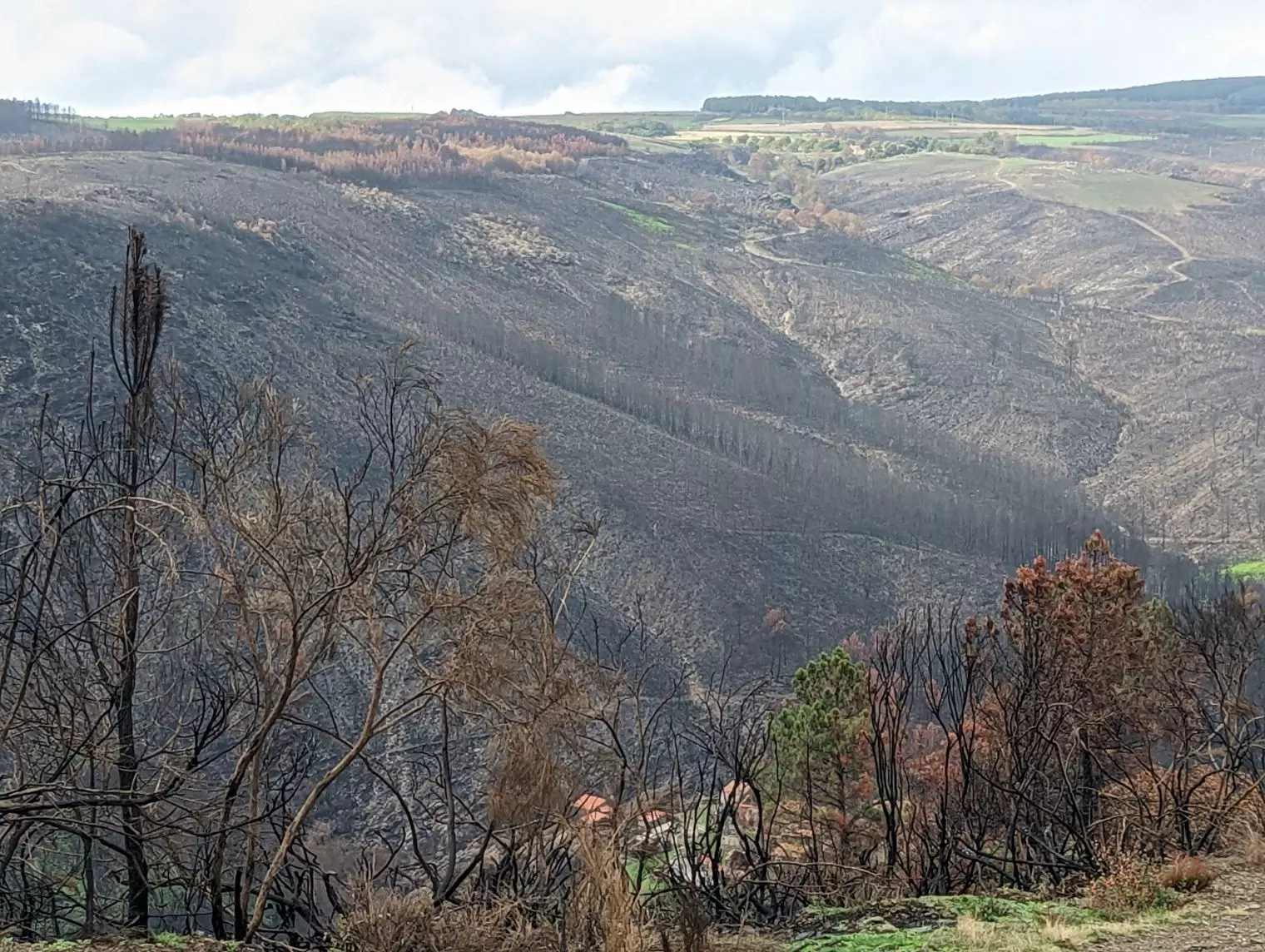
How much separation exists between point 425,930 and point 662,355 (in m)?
57.1

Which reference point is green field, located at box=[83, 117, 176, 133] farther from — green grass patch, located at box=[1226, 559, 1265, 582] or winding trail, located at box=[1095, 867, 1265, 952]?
winding trail, located at box=[1095, 867, 1265, 952]

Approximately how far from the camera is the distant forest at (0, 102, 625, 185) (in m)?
73.6

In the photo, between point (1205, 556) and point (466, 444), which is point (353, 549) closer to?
point (466, 444)

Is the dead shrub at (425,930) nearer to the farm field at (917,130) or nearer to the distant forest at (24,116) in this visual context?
the distant forest at (24,116)

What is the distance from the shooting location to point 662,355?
63.8 m

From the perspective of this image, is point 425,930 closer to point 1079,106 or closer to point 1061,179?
point 1061,179

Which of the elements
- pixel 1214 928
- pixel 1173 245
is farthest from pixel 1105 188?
pixel 1214 928

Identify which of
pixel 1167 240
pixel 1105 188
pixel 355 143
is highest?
pixel 355 143

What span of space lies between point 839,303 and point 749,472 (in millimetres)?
33620

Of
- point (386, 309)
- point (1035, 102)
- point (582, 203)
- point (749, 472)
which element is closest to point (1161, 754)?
point (749, 472)

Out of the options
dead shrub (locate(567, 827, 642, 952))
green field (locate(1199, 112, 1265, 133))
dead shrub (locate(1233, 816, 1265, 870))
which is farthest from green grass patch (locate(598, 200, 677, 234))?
green field (locate(1199, 112, 1265, 133))

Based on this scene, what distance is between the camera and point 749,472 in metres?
46.7

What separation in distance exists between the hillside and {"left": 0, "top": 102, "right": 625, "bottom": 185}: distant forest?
11.3ft

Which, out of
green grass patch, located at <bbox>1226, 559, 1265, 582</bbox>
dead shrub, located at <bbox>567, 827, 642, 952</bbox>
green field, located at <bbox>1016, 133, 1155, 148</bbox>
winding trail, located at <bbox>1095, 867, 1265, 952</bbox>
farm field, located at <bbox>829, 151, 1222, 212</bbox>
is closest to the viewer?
dead shrub, located at <bbox>567, 827, 642, 952</bbox>
